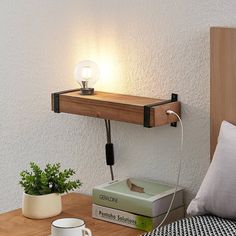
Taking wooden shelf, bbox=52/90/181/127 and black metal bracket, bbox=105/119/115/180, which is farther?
black metal bracket, bbox=105/119/115/180

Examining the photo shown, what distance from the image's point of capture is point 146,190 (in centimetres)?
206

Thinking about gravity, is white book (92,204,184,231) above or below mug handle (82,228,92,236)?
below

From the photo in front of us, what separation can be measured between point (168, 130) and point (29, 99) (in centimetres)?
64

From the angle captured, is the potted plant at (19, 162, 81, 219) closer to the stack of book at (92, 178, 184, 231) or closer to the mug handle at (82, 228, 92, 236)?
the stack of book at (92, 178, 184, 231)

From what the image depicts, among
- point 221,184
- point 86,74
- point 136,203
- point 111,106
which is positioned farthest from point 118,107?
point 221,184

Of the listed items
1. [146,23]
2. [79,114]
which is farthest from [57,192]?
[146,23]

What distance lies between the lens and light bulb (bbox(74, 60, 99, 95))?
218cm

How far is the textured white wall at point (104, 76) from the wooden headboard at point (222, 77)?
4 cm

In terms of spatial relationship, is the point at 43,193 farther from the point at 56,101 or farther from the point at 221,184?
the point at 221,184

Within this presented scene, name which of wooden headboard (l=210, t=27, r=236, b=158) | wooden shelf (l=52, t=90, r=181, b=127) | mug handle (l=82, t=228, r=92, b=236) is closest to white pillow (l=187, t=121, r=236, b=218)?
wooden headboard (l=210, t=27, r=236, b=158)

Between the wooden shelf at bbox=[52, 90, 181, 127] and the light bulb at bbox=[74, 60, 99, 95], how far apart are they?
0.09 feet

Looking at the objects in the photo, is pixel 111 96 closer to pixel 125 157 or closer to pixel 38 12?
pixel 125 157

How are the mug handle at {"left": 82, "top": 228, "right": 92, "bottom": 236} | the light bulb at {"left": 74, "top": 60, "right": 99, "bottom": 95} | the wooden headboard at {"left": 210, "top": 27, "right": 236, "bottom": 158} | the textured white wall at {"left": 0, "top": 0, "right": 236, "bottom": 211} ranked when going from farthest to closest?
the light bulb at {"left": 74, "top": 60, "right": 99, "bottom": 95}
the textured white wall at {"left": 0, "top": 0, "right": 236, "bottom": 211}
the wooden headboard at {"left": 210, "top": 27, "right": 236, "bottom": 158}
the mug handle at {"left": 82, "top": 228, "right": 92, "bottom": 236}

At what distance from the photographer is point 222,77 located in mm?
1940
